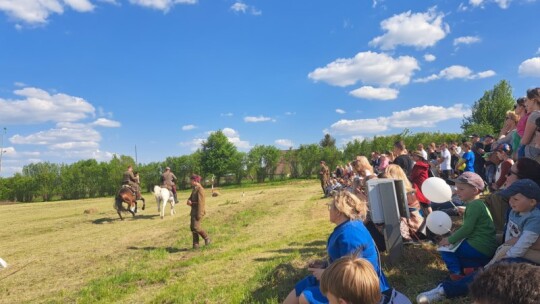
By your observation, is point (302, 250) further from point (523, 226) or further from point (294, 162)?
point (294, 162)

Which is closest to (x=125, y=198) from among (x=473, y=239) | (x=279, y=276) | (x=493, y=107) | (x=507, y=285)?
Answer: (x=279, y=276)

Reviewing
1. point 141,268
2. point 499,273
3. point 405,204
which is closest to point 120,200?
point 141,268

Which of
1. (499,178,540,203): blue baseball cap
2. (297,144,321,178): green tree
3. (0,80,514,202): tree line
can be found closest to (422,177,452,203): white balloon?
(499,178,540,203): blue baseball cap

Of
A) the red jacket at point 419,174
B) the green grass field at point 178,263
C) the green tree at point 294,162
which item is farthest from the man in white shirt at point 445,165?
the green tree at point 294,162

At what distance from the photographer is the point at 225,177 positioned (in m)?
55.0

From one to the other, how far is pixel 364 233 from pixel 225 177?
52178mm

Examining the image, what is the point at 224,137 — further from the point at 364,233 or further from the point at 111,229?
the point at 364,233

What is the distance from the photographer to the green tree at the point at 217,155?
5478 centimetres

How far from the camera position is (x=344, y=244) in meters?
3.38

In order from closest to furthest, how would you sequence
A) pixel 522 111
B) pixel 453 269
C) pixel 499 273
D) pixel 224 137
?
pixel 499 273 → pixel 453 269 → pixel 522 111 → pixel 224 137

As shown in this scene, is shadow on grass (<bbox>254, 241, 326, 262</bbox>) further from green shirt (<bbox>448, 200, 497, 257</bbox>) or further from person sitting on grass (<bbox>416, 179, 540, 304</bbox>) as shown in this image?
person sitting on grass (<bbox>416, 179, 540, 304</bbox>)

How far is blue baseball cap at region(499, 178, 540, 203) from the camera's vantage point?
136 inches

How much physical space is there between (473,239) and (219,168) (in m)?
51.4

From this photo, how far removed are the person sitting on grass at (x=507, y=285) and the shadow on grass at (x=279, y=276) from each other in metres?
3.82
